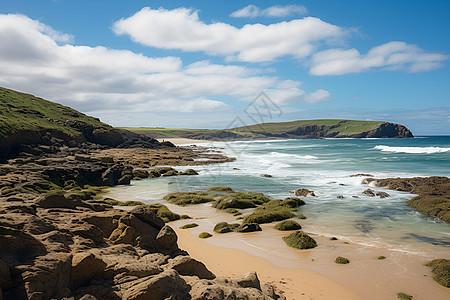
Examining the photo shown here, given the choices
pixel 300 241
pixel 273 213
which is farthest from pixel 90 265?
pixel 273 213

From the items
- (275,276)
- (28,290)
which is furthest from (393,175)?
(28,290)

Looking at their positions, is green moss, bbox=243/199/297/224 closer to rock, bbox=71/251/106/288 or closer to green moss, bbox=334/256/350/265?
green moss, bbox=334/256/350/265

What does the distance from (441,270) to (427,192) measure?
767 inches

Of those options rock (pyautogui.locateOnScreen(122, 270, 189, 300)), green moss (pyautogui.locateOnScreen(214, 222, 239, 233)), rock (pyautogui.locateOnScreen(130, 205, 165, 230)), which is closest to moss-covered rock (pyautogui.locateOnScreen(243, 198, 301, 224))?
green moss (pyautogui.locateOnScreen(214, 222, 239, 233))

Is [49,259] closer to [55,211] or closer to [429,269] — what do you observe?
[55,211]

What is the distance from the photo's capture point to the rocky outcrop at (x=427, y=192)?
21.1 meters

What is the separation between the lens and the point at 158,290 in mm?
6418

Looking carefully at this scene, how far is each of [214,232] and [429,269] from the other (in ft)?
35.3

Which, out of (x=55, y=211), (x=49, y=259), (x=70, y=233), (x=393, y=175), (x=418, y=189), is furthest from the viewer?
(x=393, y=175)

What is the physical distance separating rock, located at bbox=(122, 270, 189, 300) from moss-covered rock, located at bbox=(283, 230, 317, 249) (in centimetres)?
935

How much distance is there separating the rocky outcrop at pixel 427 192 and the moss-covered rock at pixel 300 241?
37.5ft

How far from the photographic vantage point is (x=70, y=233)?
880 centimetres

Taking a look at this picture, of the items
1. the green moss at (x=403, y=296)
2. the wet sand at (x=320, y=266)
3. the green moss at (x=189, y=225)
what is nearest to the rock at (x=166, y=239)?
the wet sand at (x=320, y=266)

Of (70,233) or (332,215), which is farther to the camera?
(332,215)
